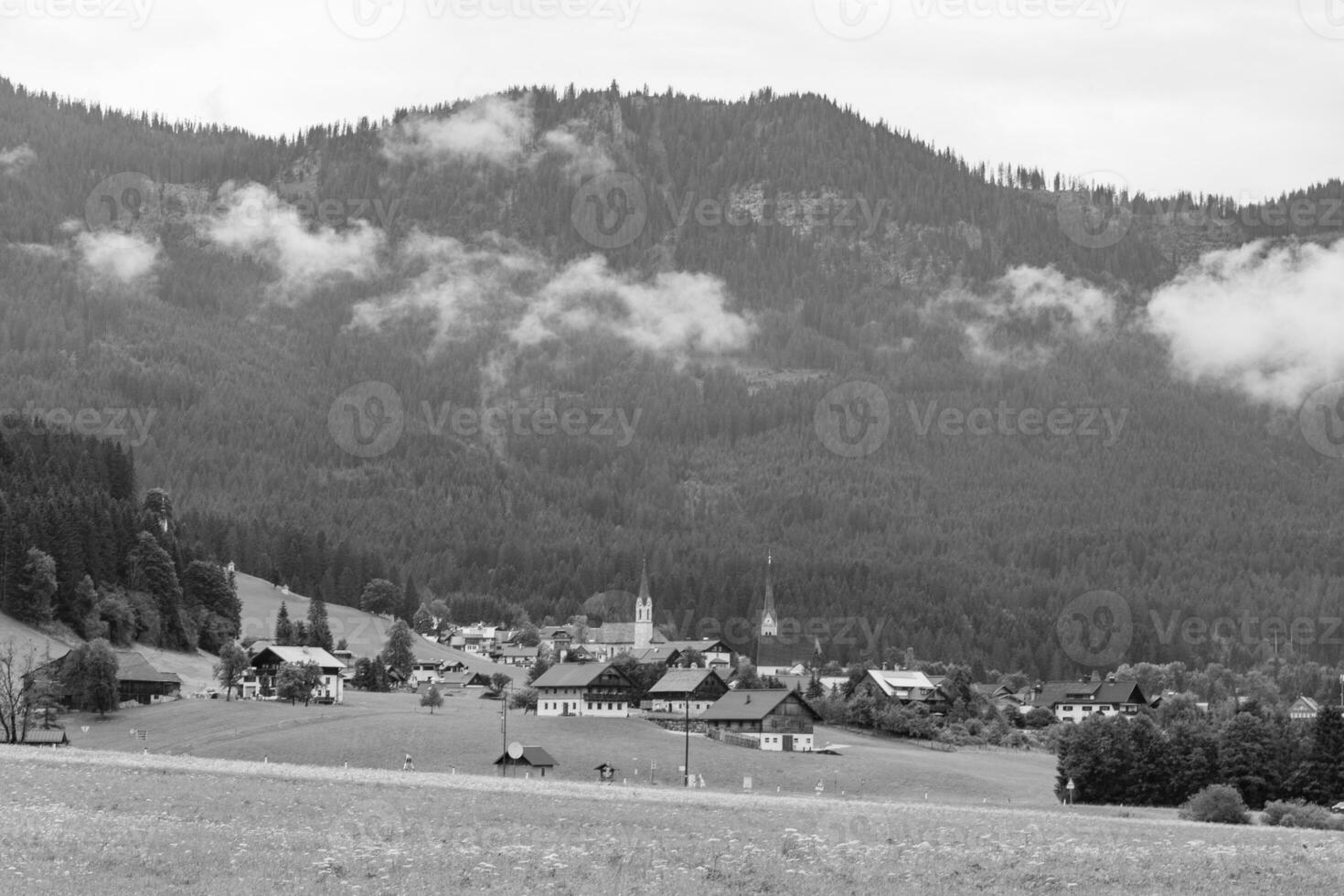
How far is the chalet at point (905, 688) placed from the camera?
15238 cm

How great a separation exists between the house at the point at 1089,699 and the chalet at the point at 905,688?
37.7 feet

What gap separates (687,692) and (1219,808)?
6803cm

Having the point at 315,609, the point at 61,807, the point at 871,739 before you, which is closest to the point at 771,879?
the point at 61,807

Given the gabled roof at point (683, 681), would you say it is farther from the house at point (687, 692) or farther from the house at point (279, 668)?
the house at point (279, 668)

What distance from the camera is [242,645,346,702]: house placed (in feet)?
458

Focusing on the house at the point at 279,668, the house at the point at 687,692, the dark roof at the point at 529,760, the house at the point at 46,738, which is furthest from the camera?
the house at the point at 687,692

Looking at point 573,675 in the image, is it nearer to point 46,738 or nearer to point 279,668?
point 279,668

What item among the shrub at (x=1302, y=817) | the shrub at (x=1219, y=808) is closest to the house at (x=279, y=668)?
the shrub at (x=1219, y=808)

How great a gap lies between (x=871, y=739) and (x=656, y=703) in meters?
16.6

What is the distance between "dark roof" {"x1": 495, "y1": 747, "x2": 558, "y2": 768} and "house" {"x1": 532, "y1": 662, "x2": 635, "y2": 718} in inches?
1467

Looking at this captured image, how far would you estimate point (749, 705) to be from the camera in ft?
413

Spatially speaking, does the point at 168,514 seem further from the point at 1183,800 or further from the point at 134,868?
the point at 134,868

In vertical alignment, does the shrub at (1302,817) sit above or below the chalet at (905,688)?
below

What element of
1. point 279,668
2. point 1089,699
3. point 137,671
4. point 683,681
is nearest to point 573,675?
point 683,681
